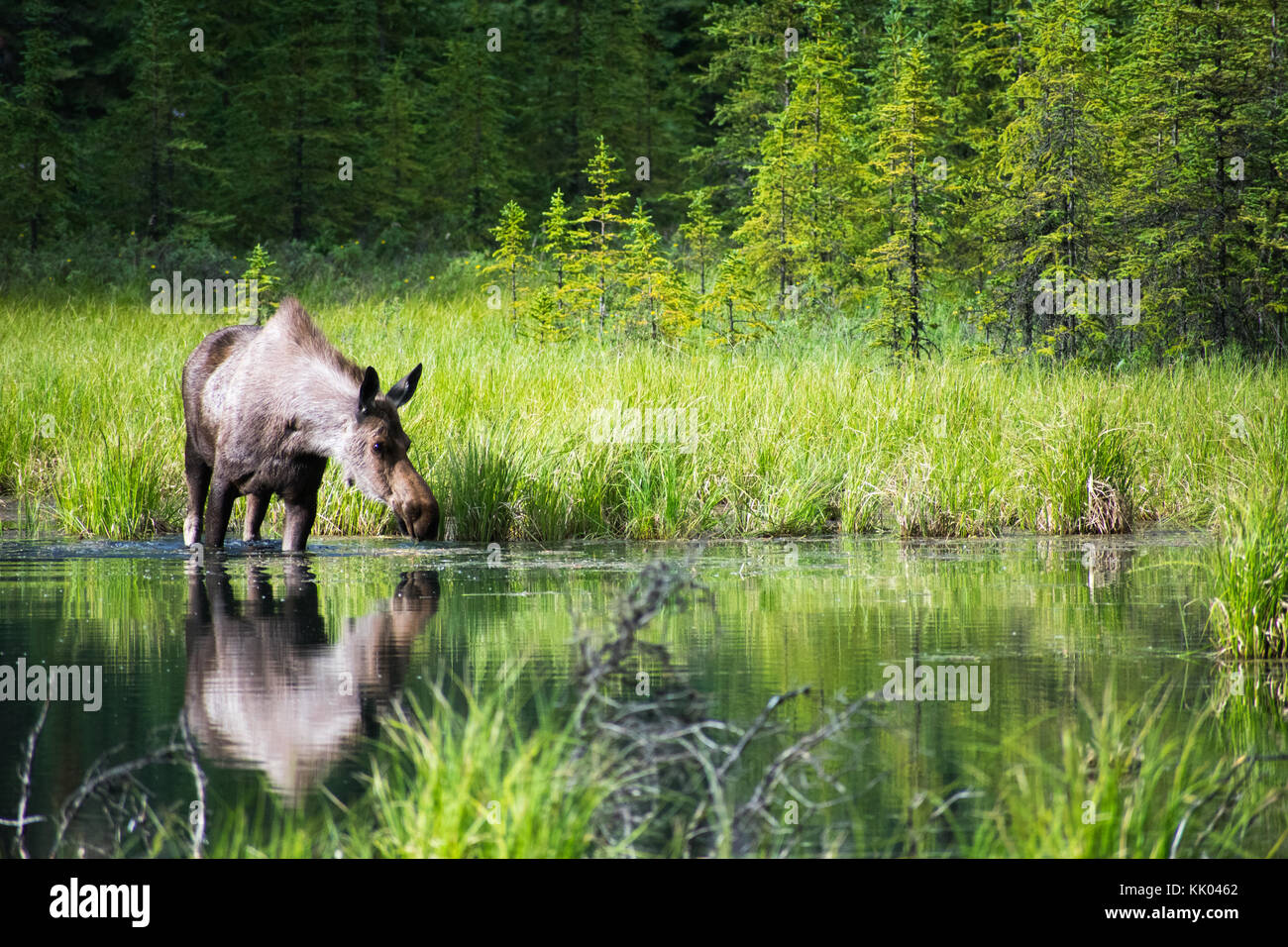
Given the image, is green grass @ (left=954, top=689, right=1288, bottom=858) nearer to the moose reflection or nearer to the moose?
the moose reflection

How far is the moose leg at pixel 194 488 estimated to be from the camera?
11578 millimetres

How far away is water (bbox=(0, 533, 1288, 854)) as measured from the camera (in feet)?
18.1

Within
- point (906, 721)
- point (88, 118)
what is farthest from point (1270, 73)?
point (88, 118)

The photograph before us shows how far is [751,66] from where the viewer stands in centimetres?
3391

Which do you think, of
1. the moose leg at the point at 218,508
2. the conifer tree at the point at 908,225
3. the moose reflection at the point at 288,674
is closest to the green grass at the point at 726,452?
the moose leg at the point at 218,508

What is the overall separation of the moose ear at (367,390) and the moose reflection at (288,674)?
4.04ft

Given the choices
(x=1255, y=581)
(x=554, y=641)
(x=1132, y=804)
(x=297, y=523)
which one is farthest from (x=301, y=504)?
(x=1132, y=804)

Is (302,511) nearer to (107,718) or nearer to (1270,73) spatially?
(107,718)

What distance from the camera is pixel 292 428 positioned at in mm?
10578

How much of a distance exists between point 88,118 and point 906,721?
38.4m

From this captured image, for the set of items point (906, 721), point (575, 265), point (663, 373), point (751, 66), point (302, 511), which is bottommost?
point (906, 721)

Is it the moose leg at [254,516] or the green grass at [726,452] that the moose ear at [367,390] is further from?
the green grass at [726,452]

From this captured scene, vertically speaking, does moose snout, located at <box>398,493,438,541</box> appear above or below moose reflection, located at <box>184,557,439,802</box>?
above

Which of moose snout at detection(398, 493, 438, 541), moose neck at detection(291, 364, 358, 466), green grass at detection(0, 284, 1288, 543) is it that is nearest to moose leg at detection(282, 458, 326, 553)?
moose neck at detection(291, 364, 358, 466)
